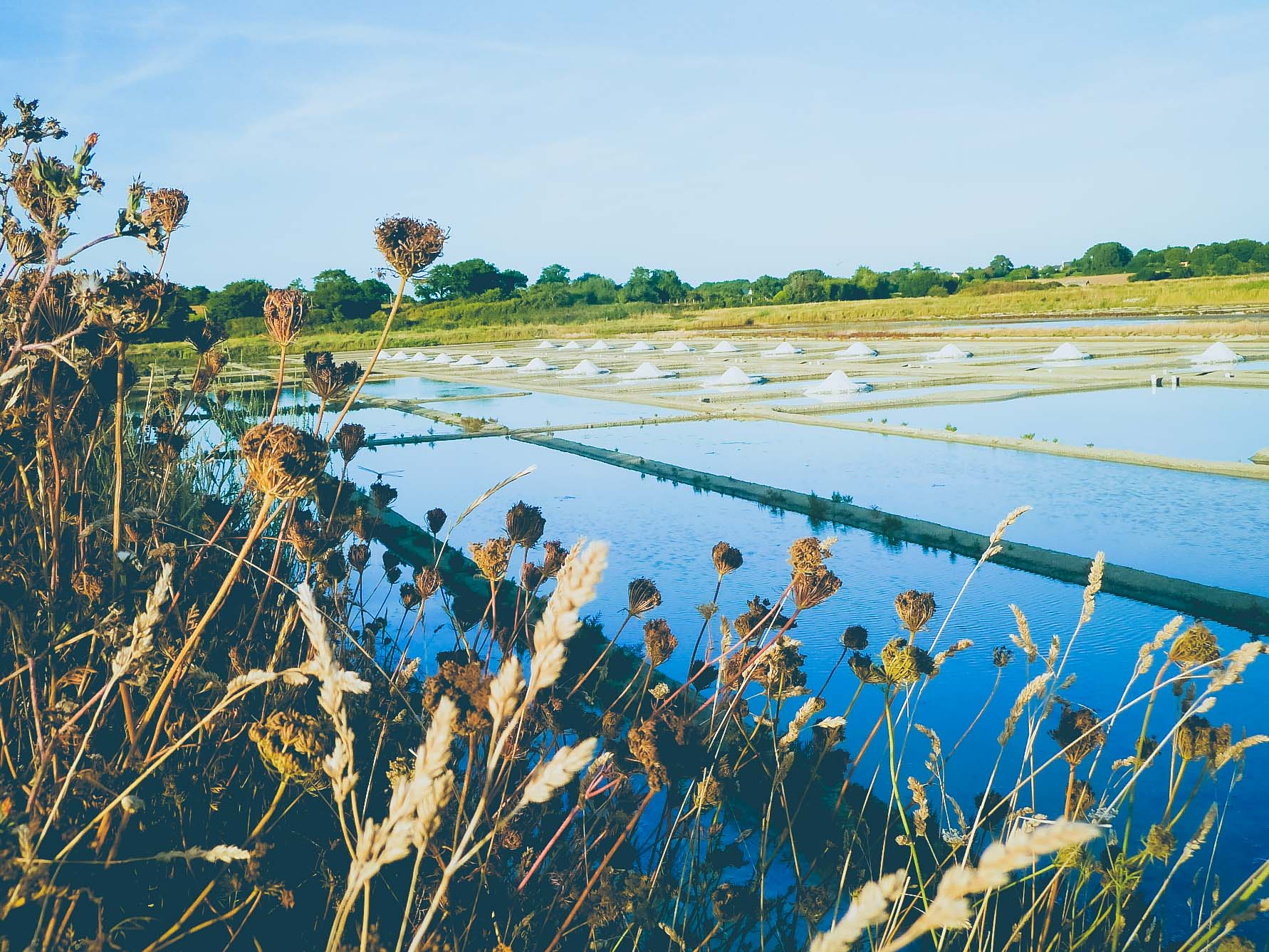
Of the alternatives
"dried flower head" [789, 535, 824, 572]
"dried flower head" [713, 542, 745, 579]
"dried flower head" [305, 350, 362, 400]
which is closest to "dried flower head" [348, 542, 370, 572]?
"dried flower head" [305, 350, 362, 400]

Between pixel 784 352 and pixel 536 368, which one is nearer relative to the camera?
pixel 536 368

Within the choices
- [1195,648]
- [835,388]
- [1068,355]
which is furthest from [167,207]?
[1068,355]

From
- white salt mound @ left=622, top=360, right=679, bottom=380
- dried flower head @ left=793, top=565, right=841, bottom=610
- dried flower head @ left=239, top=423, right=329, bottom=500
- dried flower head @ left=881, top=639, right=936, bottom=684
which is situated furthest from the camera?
white salt mound @ left=622, top=360, right=679, bottom=380

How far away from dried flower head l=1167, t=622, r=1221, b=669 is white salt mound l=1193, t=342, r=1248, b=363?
1397cm

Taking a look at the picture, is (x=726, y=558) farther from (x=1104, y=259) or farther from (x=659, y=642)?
(x=1104, y=259)

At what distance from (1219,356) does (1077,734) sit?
46.6 ft

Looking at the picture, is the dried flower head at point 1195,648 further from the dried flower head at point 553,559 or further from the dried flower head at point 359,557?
the dried flower head at point 359,557

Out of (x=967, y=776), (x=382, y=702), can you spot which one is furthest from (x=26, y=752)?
(x=967, y=776)

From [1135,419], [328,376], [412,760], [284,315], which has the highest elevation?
[284,315]

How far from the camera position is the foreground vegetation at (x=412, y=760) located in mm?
1137

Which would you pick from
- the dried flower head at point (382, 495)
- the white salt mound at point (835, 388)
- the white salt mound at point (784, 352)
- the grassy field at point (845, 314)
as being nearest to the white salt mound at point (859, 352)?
the white salt mound at point (784, 352)

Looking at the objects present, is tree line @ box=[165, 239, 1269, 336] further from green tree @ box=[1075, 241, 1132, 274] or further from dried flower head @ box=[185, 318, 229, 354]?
dried flower head @ box=[185, 318, 229, 354]

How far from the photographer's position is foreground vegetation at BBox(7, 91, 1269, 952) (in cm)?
114

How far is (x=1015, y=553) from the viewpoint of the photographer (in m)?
4.41
